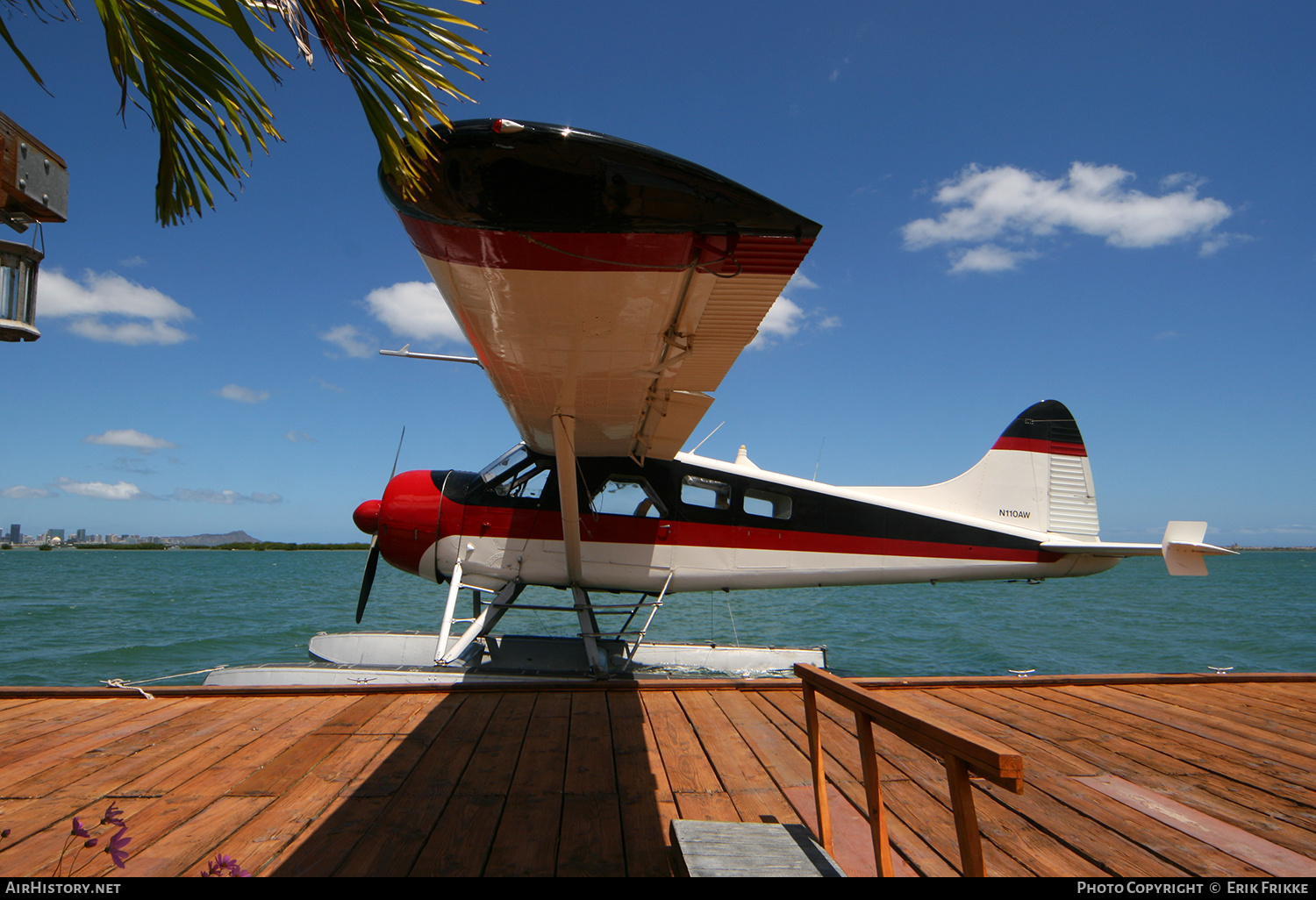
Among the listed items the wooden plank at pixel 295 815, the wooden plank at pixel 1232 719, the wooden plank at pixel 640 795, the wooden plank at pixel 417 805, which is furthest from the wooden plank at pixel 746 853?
the wooden plank at pixel 1232 719

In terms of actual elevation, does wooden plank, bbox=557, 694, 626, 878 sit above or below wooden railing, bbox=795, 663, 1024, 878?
below

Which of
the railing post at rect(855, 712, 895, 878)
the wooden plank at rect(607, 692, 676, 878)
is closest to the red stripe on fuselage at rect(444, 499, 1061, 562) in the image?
the wooden plank at rect(607, 692, 676, 878)

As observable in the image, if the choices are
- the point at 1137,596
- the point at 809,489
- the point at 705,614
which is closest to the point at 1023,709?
the point at 809,489

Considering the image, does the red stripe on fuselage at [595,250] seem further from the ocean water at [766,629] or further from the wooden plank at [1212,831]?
the ocean water at [766,629]

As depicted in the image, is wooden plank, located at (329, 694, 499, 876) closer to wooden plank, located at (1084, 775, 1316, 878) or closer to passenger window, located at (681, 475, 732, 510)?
wooden plank, located at (1084, 775, 1316, 878)

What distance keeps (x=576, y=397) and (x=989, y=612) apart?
2157 centimetres

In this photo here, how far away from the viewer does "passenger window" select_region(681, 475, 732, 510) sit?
6438 millimetres

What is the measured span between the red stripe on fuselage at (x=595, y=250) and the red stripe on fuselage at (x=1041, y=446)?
5.91m

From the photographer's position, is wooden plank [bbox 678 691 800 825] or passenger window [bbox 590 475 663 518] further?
passenger window [bbox 590 475 663 518]

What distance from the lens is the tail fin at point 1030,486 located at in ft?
22.4

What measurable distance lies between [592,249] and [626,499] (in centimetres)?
421

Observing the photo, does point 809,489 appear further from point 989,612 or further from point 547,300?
point 989,612

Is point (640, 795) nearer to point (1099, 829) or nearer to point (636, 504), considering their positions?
point (1099, 829)

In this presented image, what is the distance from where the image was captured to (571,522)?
5.54m
